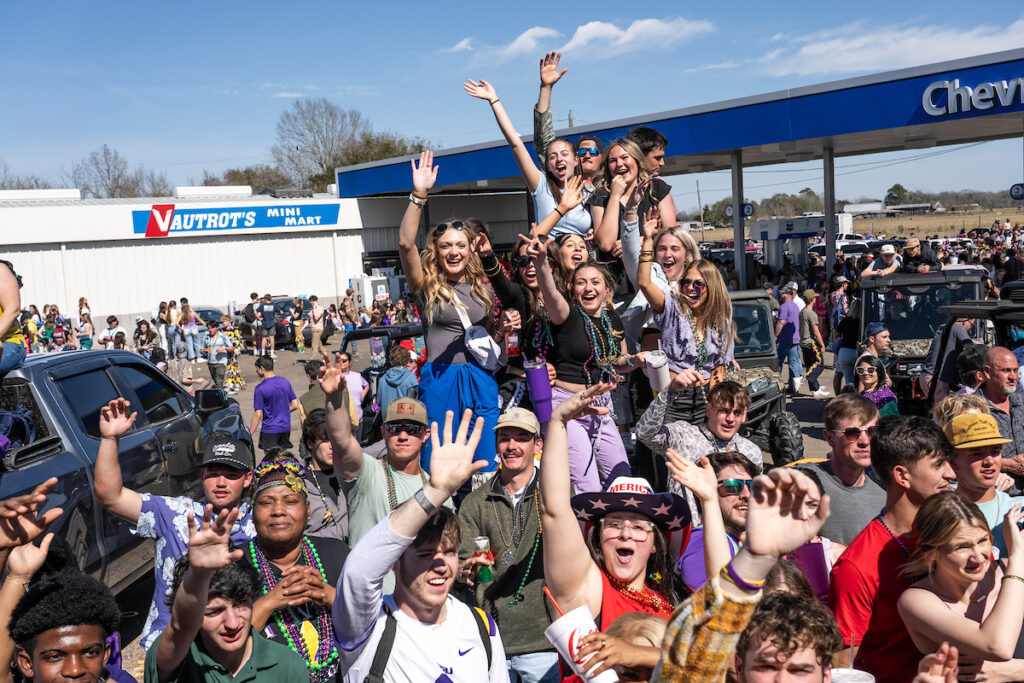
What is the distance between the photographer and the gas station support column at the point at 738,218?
2202cm

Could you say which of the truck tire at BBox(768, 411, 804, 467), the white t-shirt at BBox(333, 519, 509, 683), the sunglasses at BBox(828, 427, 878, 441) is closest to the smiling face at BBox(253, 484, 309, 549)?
the white t-shirt at BBox(333, 519, 509, 683)

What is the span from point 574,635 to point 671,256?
3789 mm

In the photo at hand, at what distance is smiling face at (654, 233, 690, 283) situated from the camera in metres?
6.08

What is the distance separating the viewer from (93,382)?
620 cm

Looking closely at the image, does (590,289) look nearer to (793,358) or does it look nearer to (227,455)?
(227,455)

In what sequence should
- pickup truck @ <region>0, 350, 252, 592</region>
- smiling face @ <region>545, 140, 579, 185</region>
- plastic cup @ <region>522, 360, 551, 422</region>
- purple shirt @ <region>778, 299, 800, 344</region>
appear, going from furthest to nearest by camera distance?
1. purple shirt @ <region>778, 299, 800, 344</region>
2. smiling face @ <region>545, 140, 579, 185</region>
3. pickup truck @ <region>0, 350, 252, 592</region>
4. plastic cup @ <region>522, 360, 551, 422</region>

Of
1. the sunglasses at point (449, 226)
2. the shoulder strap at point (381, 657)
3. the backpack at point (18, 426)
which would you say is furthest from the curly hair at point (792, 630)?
the backpack at point (18, 426)

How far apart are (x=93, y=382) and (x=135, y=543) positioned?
1186mm

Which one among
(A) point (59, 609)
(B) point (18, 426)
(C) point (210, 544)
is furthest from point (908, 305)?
(A) point (59, 609)

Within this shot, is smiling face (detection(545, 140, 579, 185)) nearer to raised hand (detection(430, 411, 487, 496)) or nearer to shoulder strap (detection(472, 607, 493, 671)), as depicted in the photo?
raised hand (detection(430, 411, 487, 496))

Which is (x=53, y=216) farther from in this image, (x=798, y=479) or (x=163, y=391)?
(x=798, y=479)

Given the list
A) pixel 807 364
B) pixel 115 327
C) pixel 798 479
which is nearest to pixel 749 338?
pixel 807 364

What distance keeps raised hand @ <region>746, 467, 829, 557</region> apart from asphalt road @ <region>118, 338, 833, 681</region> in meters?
4.77

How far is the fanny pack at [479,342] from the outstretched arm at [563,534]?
2.32 meters
